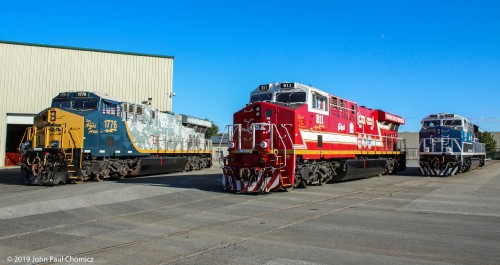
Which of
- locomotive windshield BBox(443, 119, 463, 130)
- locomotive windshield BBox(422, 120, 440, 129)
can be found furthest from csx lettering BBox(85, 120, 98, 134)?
locomotive windshield BBox(443, 119, 463, 130)

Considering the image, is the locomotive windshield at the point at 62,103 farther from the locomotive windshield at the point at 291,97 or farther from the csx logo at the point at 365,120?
the csx logo at the point at 365,120

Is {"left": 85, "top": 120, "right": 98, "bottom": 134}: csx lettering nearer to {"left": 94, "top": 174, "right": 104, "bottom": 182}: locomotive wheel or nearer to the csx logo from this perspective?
{"left": 94, "top": 174, "right": 104, "bottom": 182}: locomotive wheel

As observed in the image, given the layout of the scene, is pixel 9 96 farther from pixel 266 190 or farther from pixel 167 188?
pixel 266 190

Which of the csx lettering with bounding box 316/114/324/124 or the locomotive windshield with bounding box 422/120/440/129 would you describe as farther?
the locomotive windshield with bounding box 422/120/440/129

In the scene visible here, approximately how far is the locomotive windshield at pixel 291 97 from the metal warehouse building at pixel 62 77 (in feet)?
73.0

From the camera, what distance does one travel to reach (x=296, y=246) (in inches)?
251

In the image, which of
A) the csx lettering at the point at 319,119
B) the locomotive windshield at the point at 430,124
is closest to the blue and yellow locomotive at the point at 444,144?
the locomotive windshield at the point at 430,124

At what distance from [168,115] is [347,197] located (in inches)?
557

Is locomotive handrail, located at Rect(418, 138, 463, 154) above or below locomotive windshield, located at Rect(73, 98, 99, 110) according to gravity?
below

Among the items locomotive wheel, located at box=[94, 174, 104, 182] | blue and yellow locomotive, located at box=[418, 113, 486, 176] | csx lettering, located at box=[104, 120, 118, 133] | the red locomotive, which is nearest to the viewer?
the red locomotive

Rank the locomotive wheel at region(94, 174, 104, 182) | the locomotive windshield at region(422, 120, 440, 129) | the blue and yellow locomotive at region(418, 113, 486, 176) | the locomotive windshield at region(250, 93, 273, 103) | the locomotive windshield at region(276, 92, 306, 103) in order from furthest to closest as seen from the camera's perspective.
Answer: the locomotive windshield at region(422, 120, 440, 129), the blue and yellow locomotive at region(418, 113, 486, 176), the locomotive wheel at region(94, 174, 104, 182), the locomotive windshield at region(250, 93, 273, 103), the locomotive windshield at region(276, 92, 306, 103)

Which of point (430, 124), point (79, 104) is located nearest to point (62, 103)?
point (79, 104)

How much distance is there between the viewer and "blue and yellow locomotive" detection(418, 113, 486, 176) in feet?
76.5

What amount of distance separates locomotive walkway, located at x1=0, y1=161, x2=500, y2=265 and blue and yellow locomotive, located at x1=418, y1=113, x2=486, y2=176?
11.2 meters
